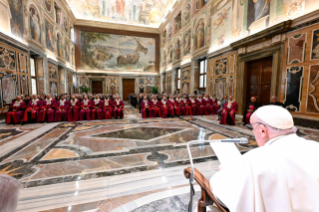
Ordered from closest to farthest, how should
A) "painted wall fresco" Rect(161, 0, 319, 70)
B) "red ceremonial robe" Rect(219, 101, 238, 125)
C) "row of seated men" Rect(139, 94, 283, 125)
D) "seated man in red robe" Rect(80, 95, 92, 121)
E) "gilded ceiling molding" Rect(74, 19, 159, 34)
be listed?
"painted wall fresco" Rect(161, 0, 319, 70) → "red ceremonial robe" Rect(219, 101, 238, 125) → "seated man in red robe" Rect(80, 95, 92, 121) → "row of seated men" Rect(139, 94, 283, 125) → "gilded ceiling molding" Rect(74, 19, 159, 34)

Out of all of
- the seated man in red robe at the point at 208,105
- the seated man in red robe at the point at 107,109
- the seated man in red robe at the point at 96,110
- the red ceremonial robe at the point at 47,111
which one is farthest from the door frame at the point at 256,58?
the red ceremonial robe at the point at 47,111

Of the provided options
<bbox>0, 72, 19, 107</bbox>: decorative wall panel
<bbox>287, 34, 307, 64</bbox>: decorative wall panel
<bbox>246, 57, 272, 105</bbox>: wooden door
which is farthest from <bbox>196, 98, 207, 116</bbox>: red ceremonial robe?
<bbox>0, 72, 19, 107</bbox>: decorative wall panel

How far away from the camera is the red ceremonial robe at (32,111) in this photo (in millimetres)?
6324

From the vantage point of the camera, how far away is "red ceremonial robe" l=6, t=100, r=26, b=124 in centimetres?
618

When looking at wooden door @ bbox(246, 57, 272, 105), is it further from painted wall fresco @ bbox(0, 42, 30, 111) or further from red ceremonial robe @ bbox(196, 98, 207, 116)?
painted wall fresco @ bbox(0, 42, 30, 111)

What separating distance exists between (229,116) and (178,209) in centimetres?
A: 518

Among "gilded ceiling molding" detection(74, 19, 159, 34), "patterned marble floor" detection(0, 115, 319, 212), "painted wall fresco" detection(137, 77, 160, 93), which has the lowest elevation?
"patterned marble floor" detection(0, 115, 319, 212)

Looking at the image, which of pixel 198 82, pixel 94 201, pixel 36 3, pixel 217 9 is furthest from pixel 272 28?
pixel 36 3

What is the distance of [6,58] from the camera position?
6762mm

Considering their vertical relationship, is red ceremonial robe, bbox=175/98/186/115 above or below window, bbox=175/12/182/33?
below

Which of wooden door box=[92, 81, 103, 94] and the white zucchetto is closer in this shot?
the white zucchetto

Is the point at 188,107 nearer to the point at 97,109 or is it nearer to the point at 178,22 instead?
the point at 97,109

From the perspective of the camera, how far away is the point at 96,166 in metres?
2.84

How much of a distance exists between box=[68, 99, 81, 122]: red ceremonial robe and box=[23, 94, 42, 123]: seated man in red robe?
1.21m
